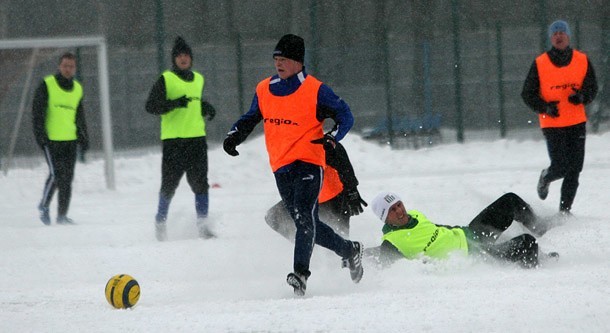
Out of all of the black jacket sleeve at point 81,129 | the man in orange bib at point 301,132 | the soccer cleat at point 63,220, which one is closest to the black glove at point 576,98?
the man in orange bib at point 301,132

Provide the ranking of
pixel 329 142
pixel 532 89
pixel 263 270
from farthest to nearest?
pixel 532 89 < pixel 263 270 < pixel 329 142

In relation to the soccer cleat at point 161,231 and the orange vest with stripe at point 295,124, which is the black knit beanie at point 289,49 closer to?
the orange vest with stripe at point 295,124

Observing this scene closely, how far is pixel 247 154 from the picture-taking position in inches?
746

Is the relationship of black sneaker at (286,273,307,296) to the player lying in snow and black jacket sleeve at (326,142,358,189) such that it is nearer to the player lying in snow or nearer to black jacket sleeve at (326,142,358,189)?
the player lying in snow

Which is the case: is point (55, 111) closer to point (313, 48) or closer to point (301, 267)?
point (301, 267)

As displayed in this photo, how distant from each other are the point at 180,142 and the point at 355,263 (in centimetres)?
392

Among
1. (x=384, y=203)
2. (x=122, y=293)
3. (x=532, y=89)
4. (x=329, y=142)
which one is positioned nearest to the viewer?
(x=122, y=293)

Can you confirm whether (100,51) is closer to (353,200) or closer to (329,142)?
(353,200)

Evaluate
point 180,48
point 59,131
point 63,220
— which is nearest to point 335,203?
point 180,48

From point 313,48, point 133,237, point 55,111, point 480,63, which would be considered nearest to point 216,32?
point 313,48

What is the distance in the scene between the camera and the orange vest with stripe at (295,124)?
7.59 metres

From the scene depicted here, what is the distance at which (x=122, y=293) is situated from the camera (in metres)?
7.07

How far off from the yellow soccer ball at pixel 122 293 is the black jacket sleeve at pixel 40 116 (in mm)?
5730

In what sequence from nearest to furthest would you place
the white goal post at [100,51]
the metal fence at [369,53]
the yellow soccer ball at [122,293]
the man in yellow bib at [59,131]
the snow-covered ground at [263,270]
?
the snow-covered ground at [263,270] → the yellow soccer ball at [122,293] → the man in yellow bib at [59,131] → the white goal post at [100,51] → the metal fence at [369,53]
